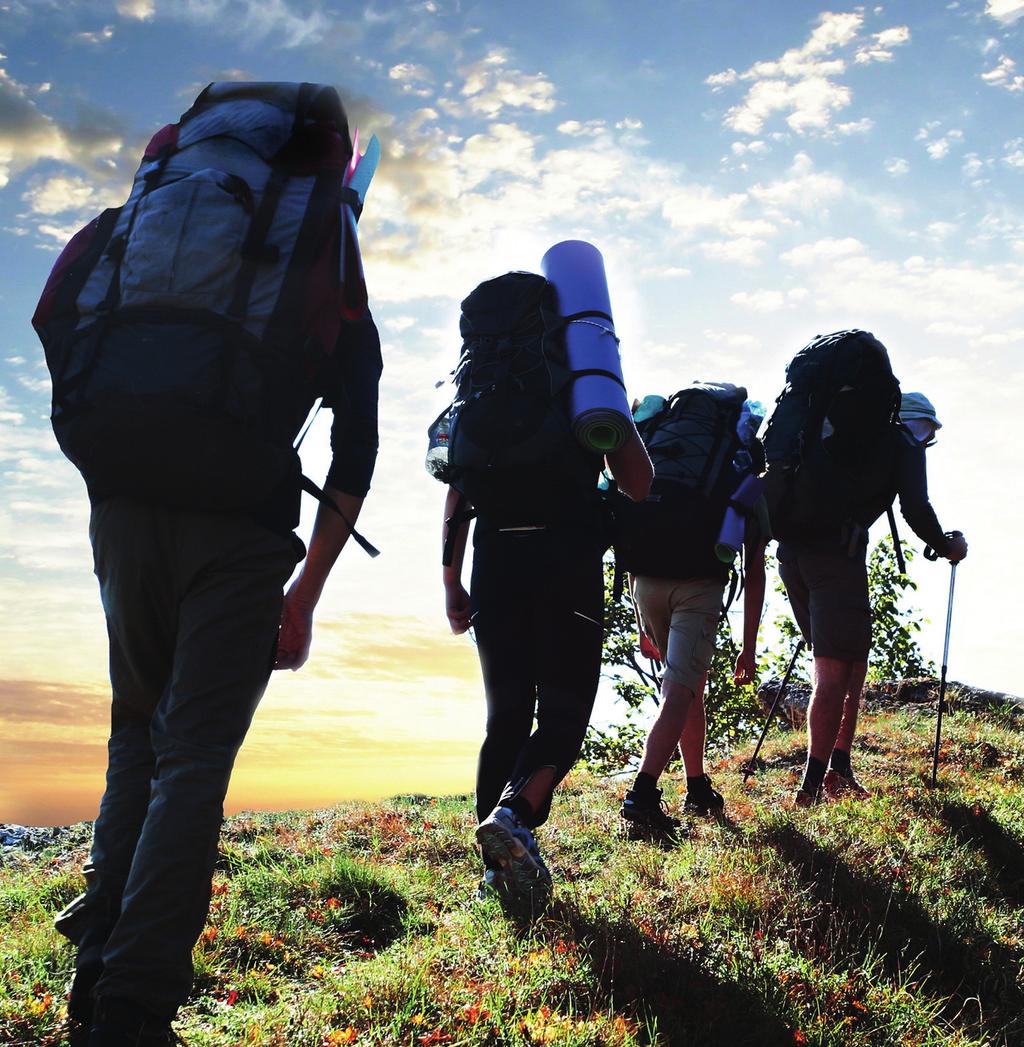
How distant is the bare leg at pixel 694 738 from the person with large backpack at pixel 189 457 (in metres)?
3.63

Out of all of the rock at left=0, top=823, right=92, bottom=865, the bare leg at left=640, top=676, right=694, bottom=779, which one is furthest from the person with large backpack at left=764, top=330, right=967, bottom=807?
the rock at left=0, top=823, right=92, bottom=865

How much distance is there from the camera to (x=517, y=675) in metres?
4.10

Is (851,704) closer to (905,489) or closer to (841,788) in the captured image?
(841,788)

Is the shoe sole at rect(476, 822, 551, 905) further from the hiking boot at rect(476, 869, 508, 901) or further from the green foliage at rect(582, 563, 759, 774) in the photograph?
the green foliage at rect(582, 563, 759, 774)

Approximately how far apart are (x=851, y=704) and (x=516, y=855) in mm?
3609

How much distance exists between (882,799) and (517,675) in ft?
10.2

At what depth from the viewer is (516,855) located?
3.71 m

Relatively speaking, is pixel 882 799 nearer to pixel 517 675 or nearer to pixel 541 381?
pixel 517 675

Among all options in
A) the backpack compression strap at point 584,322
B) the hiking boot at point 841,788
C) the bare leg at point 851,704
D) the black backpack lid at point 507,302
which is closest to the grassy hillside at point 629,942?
the hiking boot at point 841,788

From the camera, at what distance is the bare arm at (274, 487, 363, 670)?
2.98 m

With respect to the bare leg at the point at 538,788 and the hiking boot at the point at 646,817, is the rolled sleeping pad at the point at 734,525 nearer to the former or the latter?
the hiking boot at the point at 646,817

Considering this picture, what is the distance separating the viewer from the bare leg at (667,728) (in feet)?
18.1

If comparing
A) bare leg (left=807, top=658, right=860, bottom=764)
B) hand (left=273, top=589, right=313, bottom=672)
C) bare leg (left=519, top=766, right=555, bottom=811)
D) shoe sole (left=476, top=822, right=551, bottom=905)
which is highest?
hand (left=273, top=589, right=313, bottom=672)

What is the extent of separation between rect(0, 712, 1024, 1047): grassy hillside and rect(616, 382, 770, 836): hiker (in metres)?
0.61
